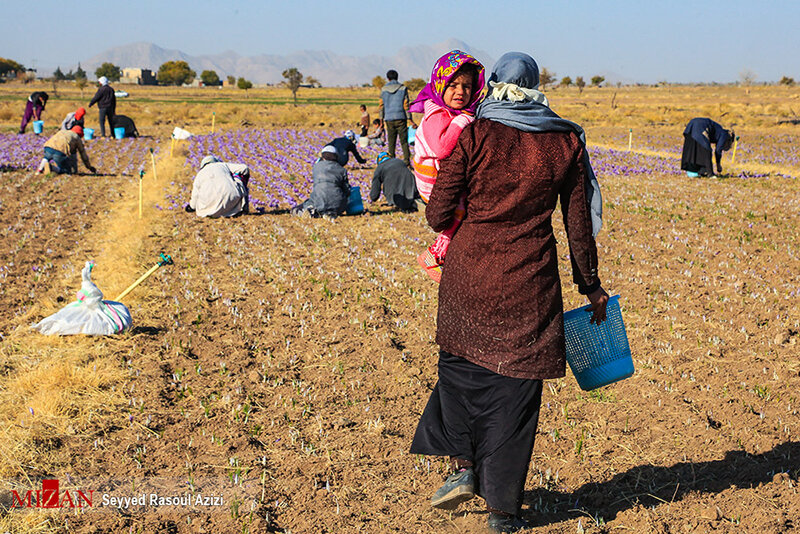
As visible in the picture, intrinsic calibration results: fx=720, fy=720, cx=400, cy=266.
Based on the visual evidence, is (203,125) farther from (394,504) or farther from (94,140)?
(394,504)

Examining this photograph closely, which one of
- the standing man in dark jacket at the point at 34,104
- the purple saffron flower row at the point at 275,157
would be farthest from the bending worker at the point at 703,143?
the standing man in dark jacket at the point at 34,104

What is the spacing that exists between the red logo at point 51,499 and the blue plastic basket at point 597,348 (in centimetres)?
256

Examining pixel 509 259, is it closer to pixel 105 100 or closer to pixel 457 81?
pixel 457 81

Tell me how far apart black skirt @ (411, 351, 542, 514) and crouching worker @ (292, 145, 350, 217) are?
783cm

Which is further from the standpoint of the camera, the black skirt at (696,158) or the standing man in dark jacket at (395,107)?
the black skirt at (696,158)

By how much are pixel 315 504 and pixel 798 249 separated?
8119mm

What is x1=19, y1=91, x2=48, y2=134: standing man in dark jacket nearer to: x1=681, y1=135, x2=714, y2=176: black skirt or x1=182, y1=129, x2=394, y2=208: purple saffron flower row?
x1=182, y1=129, x2=394, y2=208: purple saffron flower row

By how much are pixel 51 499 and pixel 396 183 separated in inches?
347

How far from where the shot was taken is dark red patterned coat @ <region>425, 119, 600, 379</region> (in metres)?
3.04

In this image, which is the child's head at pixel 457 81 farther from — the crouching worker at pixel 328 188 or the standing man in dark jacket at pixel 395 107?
the standing man in dark jacket at pixel 395 107

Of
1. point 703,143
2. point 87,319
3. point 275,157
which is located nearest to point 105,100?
point 275,157

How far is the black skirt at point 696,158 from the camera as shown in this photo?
15.9 m

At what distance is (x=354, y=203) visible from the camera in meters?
11.8

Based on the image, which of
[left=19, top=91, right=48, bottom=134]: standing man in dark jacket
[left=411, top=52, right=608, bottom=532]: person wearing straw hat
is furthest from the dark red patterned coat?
[left=19, top=91, right=48, bottom=134]: standing man in dark jacket
